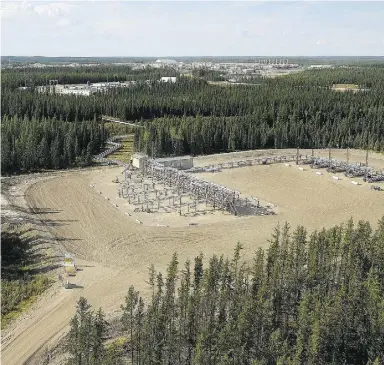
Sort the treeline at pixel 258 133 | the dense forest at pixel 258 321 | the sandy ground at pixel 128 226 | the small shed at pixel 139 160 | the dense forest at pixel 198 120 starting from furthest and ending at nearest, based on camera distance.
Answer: the treeline at pixel 258 133 < the dense forest at pixel 198 120 < the small shed at pixel 139 160 < the sandy ground at pixel 128 226 < the dense forest at pixel 258 321

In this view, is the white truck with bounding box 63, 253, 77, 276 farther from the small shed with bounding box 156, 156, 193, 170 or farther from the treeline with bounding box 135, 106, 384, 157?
the treeline with bounding box 135, 106, 384, 157

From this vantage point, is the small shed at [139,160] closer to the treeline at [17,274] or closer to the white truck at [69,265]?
the treeline at [17,274]

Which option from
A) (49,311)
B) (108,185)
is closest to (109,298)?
(49,311)

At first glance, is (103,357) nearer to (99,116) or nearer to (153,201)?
(153,201)

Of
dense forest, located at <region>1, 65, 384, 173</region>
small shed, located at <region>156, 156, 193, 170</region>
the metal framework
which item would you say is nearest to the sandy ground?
the metal framework

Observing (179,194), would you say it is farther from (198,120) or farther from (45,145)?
(198,120)

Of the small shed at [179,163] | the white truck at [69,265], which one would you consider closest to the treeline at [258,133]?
the small shed at [179,163]
